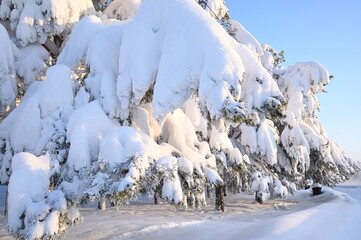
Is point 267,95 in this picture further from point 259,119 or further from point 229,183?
point 229,183

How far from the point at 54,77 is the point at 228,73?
344cm

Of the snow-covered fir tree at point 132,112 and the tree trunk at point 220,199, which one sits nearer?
the snow-covered fir tree at point 132,112

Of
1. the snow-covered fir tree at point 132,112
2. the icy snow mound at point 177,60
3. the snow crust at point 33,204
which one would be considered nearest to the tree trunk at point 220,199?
the snow-covered fir tree at point 132,112

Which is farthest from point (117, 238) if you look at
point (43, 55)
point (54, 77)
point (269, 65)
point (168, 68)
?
point (269, 65)

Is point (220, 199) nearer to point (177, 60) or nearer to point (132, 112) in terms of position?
point (132, 112)

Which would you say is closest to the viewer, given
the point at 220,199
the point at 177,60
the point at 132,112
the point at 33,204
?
the point at 33,204

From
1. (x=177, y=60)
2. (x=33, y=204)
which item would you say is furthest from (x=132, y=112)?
(x=33, y=204)

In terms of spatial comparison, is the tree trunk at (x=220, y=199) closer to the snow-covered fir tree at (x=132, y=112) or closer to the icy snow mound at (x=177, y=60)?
the snow-covered fir tree at (x=132, y=112)

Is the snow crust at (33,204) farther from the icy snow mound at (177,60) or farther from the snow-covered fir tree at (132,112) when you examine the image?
the icy snow mound at (177,60)

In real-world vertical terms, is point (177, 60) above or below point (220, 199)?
above

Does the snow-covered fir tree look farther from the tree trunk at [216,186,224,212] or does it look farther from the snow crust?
the tree trunk at [216,186,224,212]

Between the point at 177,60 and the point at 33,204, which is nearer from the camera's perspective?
the point at 33,204

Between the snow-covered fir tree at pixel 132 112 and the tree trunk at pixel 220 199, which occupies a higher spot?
the snow-covered fir tree at pixel 132 112

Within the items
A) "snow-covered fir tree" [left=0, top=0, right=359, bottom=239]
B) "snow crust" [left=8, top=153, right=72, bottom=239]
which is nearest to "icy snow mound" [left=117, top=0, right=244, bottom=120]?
"snow-covered fir tree" [left=0, top=0, right=359, bottom=239]
